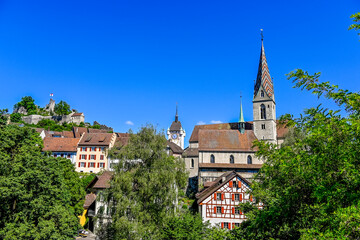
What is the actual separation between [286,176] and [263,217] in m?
1.51

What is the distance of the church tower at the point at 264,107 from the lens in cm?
5978

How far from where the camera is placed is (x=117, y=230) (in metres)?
18.2

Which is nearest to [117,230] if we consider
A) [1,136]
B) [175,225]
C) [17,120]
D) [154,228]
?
[154,228]

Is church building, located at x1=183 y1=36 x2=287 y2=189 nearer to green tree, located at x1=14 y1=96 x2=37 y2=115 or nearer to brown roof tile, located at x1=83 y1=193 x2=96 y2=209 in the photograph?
brown roof tile, located at x1=83 y1=193 x2=96 y2=209

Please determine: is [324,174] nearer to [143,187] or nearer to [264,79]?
[143,187]

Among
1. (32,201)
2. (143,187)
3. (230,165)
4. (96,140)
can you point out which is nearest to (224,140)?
(230,165)

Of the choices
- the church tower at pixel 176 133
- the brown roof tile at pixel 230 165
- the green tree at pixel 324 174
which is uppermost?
the church tower at pixel 176 133

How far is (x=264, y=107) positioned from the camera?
203 ft

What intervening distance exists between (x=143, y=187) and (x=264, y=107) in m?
48.5

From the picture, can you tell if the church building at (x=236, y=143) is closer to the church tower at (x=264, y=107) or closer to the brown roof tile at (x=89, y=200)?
the church tower at (x=264, y=107)

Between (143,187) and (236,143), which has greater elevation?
(236,143)

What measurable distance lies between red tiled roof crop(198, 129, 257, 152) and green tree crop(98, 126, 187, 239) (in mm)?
27799

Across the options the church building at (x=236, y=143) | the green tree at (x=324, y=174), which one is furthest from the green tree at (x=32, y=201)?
the church building at (x=236, y=143)

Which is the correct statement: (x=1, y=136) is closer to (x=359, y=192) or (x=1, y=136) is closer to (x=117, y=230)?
(x=117, y=230)
